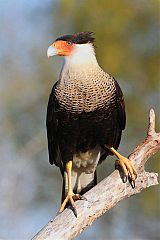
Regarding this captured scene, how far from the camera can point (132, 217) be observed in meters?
9.58

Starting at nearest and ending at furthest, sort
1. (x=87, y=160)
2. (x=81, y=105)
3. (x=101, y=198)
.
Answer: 1. (x=101, y=198)
2. (x=81, y=105)
3. (x=87, y=160)

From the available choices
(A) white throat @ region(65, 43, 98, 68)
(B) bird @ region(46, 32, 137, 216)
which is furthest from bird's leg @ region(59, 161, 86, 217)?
(A) white throat @ region(65, 43, 98, 68)

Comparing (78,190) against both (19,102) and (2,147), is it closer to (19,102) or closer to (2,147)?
(2,147)

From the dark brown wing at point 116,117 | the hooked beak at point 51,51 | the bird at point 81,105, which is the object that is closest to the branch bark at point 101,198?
the bird at point 81,105

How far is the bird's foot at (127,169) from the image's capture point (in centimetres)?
370

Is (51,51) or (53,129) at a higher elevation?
(51,51)

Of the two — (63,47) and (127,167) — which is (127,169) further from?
(63,47)

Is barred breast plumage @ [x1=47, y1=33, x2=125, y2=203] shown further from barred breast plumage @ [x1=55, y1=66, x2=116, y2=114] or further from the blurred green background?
the blurred green background

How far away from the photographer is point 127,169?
3754 millimetres

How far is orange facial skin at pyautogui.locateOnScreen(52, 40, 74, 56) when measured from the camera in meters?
4.03

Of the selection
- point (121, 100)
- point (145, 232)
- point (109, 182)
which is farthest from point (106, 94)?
point (145, 232)

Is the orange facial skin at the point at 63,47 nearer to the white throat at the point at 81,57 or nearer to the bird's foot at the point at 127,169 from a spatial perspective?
the white throat at the point at 81,57

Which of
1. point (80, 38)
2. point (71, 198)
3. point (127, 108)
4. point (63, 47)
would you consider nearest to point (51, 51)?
point (63, 47)

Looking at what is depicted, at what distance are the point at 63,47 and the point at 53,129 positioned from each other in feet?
1.61
